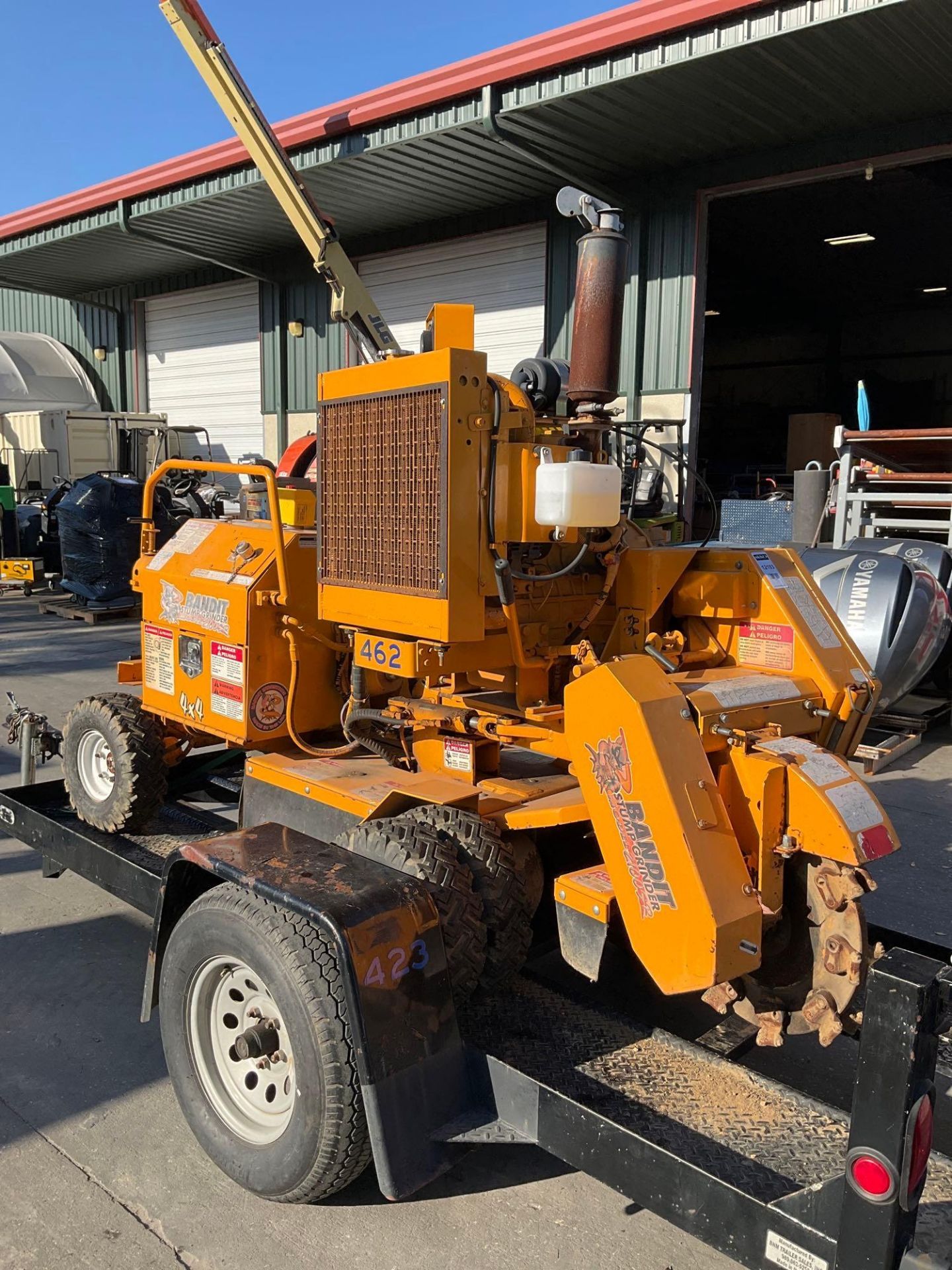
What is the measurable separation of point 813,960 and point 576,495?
1.43 m

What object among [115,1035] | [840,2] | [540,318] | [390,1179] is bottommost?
[115,1035]

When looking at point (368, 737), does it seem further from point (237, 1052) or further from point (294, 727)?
point (237, 1052)

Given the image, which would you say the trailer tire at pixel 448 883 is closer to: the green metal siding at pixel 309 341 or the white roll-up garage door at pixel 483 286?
the white roll-up garage door at pixel 483 286

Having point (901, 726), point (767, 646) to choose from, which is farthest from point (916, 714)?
point (767, 646)

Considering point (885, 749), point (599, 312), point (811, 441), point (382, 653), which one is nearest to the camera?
point (599, 312)

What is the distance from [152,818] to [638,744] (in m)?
2.91

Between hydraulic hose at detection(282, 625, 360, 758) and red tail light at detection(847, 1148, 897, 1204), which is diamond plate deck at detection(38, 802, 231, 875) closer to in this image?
hydraulic hose at detection(282, 625, 360, 758)

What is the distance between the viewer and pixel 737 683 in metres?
3.10

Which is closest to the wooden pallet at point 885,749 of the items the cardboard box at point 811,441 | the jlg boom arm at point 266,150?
the jlg boom arm at point 266,150

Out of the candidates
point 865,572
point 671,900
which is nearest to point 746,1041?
point 671,900

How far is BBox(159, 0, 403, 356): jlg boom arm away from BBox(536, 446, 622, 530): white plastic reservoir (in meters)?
10.3

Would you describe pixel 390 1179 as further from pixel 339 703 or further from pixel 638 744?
pixel 339 703

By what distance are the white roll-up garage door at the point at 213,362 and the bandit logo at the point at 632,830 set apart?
16.5 metres

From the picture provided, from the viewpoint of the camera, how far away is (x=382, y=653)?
3.38 metres
